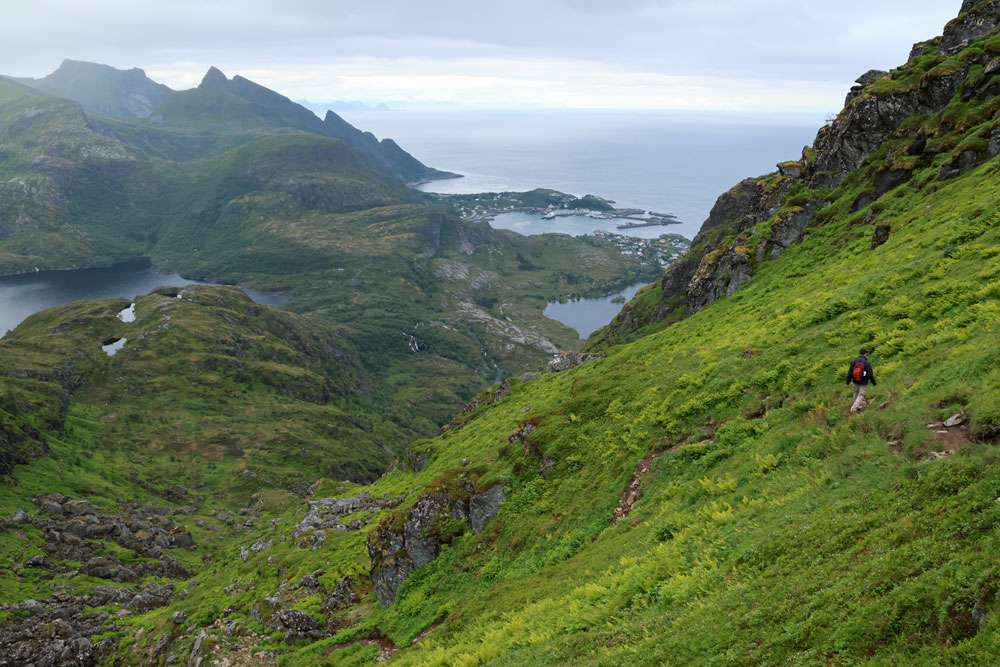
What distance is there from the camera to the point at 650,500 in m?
23.2

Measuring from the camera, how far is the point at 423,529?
33000 mm

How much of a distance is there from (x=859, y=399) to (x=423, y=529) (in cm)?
2438

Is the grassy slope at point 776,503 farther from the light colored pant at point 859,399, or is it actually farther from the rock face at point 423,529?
the rock face at point 423,529

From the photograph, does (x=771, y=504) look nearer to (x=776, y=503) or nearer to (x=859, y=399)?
(x=776, y=503)

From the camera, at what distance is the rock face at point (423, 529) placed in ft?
104

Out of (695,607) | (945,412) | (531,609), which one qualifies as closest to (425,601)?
(531,609)

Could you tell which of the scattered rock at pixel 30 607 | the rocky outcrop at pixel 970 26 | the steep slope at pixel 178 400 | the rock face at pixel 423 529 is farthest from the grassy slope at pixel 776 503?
the steep slope at pixel 178 400

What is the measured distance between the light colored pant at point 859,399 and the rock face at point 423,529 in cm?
1868

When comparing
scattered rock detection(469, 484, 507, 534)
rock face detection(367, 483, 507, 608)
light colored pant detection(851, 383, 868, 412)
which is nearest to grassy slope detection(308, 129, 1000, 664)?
light colored pant detection(851, 383, 868, 412)

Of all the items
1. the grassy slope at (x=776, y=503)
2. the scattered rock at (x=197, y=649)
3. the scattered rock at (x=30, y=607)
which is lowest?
the scattered rock at (x=30, y=607)

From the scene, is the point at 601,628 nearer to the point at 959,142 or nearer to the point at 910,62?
the point at 959,142

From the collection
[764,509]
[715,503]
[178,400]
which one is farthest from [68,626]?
[178,400]

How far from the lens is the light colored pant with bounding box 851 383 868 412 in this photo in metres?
19.3

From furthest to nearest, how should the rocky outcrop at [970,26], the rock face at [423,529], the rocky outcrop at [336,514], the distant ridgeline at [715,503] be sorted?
the rocky outcrop at [970,26]
the rocky outcrop at [336,514]
the rock face at [423,529]
the distant ridgeline at [715,503]
